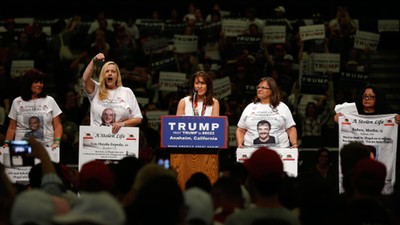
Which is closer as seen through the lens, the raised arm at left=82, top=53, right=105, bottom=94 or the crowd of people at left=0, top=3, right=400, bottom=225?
the crowd of people at left=0, top=3, right=400, bottom=225

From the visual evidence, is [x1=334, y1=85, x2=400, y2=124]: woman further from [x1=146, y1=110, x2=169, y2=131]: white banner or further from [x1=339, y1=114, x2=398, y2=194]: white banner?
[x1=146, y1=110, x2=169, y2=131]: white banner

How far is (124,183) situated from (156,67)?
968 centimetres


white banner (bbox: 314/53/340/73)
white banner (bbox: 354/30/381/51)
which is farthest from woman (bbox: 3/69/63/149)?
white banner (bbox: 354/30/381/51)

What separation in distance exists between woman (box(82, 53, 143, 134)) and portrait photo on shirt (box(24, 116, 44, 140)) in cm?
59

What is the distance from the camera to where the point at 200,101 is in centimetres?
1161

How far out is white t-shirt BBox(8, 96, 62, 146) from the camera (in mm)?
11422

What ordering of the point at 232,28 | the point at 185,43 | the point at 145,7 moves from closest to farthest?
the point at 185,43 → the point at 232,28 → the point at 145,7

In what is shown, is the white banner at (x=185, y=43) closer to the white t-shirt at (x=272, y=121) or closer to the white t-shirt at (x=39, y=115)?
the white t-shirt at (x=272, y=121)

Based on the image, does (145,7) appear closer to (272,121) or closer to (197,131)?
(272,121)

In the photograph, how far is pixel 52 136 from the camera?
11477 millimetres

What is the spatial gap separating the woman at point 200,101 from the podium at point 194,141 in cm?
65

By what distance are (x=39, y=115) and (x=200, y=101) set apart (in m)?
1.85

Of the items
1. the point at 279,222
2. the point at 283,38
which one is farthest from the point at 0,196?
the point at 283,38

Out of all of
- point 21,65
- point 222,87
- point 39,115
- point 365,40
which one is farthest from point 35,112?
point 365,40
